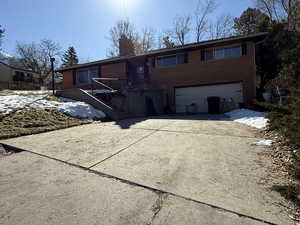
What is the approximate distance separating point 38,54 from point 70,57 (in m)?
10.3

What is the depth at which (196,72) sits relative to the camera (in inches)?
→ 481

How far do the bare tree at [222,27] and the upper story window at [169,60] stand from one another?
13730 millimetres

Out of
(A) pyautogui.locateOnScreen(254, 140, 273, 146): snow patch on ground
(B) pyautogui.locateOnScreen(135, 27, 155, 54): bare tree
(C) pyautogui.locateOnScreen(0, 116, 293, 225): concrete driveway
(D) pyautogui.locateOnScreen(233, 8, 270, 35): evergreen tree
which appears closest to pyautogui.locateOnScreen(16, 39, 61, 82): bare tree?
(B) pyautogui.locateOnScreen(135, 27, 155, 54): bare tree

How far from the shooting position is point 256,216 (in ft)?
5.44

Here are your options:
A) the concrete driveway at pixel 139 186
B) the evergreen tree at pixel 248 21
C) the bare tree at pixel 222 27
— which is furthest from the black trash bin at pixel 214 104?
the bare tree at pixel 222 27

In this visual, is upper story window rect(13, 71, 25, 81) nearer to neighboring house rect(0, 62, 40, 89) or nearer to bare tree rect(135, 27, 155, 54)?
neighboring house rect(0, 62, 40, 89)

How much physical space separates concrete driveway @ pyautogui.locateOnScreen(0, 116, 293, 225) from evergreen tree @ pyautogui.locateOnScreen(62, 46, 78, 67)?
49102 mm

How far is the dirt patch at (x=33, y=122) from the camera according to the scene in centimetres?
546

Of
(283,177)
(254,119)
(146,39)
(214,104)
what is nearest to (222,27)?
(146,39)

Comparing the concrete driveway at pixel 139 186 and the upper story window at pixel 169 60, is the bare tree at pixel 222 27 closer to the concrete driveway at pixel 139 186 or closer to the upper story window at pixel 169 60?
the upper story window at pixel 169 60

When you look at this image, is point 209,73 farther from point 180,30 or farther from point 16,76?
point 16,76

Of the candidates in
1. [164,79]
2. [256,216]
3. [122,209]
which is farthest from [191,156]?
[164,79]

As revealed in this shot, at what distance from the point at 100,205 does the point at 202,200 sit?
3.96 feet

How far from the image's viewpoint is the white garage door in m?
11.2
